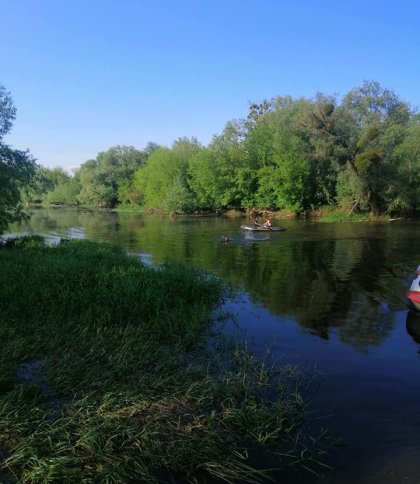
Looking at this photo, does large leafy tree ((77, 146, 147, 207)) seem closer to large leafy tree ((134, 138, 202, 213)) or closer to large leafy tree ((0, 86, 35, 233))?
large leafy tree ((134, 138, 202, 213))

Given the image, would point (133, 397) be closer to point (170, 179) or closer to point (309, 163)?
point (309, 163)

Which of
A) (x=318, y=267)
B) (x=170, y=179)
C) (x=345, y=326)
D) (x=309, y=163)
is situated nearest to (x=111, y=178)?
(x=170, y=179)

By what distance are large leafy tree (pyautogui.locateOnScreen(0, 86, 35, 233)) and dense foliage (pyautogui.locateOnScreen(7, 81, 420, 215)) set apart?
1801 millimetres

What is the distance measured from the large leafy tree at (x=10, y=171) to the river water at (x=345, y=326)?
8939 millimetres

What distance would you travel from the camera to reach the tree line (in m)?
51.9

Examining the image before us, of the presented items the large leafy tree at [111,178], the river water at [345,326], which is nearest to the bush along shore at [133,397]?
the river water at [345,326]

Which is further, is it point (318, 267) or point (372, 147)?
point (372, 147)

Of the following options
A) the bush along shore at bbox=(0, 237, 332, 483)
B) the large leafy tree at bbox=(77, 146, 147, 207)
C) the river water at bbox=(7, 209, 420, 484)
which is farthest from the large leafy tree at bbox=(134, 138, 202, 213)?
the bush along shore at bbox=(0, 237, 332, 483)

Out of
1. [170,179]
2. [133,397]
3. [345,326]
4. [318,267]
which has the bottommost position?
Answer: [345,326]

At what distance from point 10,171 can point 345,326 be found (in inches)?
1028

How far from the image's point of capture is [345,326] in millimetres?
13641

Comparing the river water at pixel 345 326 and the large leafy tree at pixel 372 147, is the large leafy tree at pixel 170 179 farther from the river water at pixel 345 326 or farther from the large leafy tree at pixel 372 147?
the river water at pixel 345 326

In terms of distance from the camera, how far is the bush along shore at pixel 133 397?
6148 millimetres

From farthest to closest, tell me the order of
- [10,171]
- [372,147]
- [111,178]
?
1. [111,178]
2. [372,147]
3. [10,171]
